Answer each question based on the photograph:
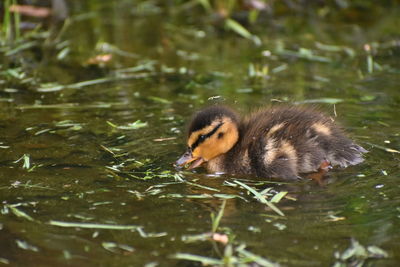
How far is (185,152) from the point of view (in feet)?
16.5

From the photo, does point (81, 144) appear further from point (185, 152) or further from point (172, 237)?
point (172, 237)

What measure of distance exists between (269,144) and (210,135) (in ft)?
1.22

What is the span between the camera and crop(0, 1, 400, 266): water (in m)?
3.78

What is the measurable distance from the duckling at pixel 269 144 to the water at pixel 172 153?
124mm

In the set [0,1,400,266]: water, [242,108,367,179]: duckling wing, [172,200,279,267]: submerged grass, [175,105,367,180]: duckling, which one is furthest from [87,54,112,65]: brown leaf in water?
[172,200,279,267]: submerged grass

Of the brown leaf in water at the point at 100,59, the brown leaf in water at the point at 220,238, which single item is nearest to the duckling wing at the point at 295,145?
the brown leaf in water at the point at 220,238

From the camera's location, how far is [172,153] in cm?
518

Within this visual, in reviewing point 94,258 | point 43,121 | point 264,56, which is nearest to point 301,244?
point 94,258

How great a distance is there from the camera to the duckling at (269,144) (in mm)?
4793

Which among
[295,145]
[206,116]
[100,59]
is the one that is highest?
[206,116]

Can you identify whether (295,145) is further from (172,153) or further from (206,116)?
(172,153)

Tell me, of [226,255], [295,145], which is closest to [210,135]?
[295,145]

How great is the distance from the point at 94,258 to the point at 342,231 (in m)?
1.20

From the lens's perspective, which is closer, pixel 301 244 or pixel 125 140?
pixel 301 244
